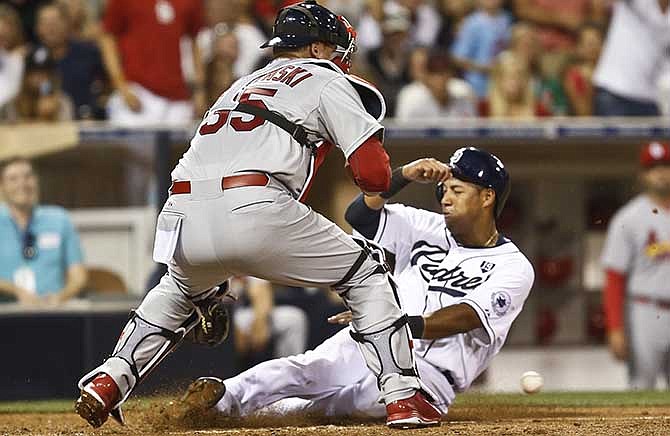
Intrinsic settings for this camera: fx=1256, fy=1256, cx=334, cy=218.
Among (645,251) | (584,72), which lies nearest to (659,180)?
(645,251)

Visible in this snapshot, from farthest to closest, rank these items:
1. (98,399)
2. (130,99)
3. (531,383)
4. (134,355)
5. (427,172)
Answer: (130,99) → (531,383) → (427,172) → (134,355) → (98,399)

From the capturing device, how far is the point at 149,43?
32.9 feet

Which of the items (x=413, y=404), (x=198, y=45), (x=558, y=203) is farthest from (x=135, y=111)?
(x=413, y=404)

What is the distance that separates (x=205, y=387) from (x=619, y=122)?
18.7ft

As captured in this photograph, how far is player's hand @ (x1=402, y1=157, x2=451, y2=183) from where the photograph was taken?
202 inches

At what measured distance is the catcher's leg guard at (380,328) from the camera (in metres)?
4.79

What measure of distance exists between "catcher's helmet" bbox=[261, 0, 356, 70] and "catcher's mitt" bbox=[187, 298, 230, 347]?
3.59 feet

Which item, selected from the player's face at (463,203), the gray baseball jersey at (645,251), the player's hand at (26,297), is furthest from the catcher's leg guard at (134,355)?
the gray baseball jersey at (645,251)

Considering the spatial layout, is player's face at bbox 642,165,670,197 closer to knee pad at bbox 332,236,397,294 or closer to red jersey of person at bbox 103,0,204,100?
red jersey of person at bbox 103,0,204,100

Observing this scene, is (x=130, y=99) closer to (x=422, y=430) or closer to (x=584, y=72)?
(x=584, y=72)

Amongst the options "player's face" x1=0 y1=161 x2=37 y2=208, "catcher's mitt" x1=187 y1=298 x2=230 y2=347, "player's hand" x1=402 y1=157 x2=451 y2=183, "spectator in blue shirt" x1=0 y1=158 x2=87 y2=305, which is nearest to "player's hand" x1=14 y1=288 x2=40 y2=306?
"spectator in blue shirt" x1=0 y1=158 x2=87 y2=305

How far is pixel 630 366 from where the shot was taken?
9055mm

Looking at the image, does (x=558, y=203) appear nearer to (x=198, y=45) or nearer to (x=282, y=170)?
(x=198, y=45)

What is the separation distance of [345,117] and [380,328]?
82 centimetres
